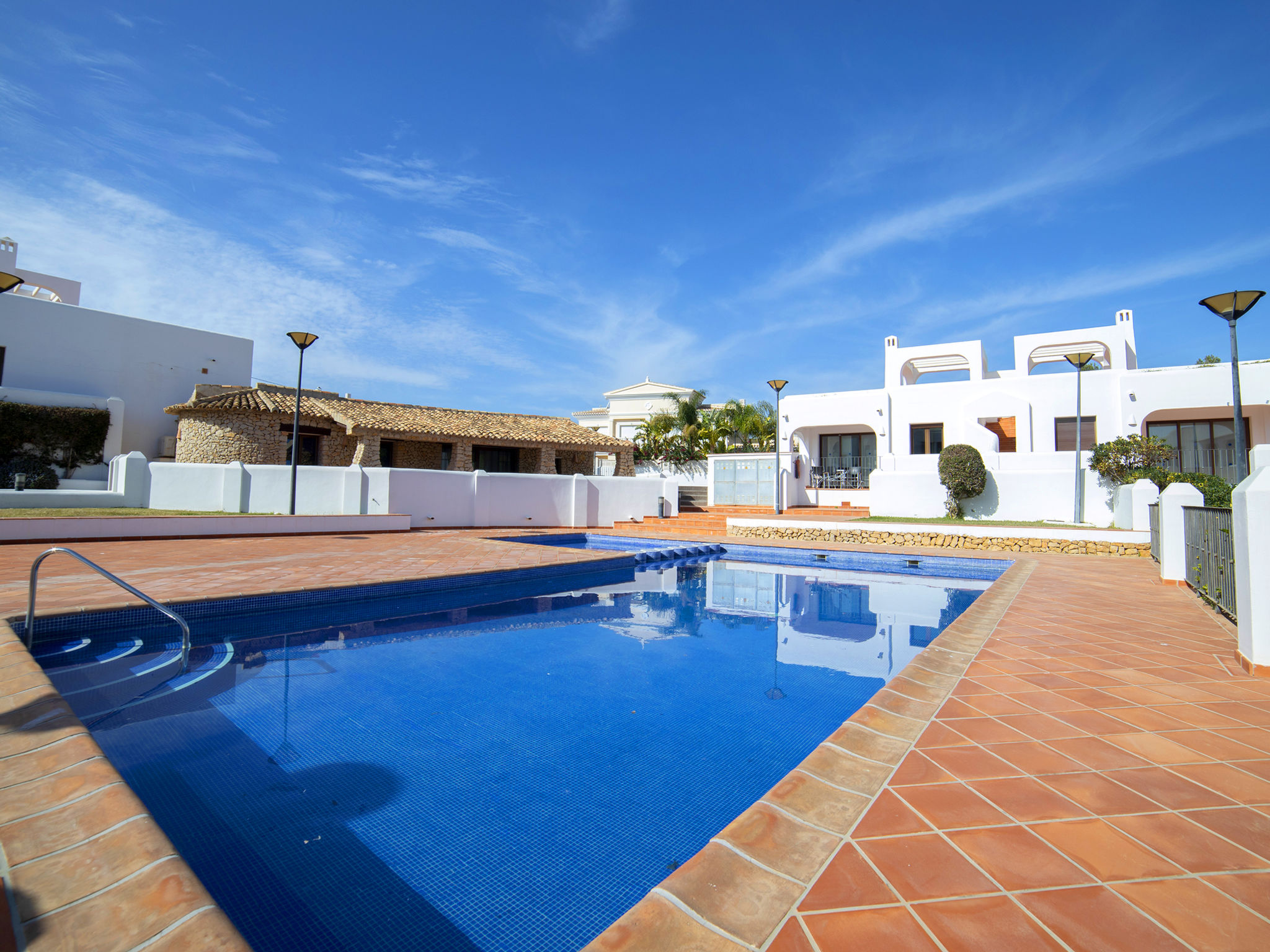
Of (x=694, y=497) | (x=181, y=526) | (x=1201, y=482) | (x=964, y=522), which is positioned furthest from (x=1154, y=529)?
(x=181, y=526)

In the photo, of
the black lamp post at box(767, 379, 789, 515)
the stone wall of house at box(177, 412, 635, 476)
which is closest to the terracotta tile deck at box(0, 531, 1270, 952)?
the black lamp post at box(767, 379, 789, 515)

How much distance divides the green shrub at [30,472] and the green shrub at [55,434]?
178 mm

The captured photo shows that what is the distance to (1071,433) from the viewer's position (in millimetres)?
18000

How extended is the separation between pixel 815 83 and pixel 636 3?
4.36m

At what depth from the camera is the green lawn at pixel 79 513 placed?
1185cm

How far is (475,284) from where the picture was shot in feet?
67.9

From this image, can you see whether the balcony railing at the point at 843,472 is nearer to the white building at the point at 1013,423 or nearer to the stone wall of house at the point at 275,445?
the white building at the point at 1013,423

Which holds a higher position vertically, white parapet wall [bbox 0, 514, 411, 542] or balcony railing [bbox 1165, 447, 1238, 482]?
balcony railing [bbox 1165, 447, 1238, 482]

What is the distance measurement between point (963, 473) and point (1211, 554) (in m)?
10.2

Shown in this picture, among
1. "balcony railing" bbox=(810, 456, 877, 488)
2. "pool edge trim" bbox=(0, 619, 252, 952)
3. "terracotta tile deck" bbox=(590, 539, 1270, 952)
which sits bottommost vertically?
"terracotta tile deck" bbox=(590, 539, 1270, 952)

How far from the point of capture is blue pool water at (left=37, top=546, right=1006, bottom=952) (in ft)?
8.27

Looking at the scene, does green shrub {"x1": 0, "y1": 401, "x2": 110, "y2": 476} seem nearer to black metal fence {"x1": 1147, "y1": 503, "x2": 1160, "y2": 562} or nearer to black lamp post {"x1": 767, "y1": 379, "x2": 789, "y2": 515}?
black lamp post {"x1": 767, "y1": 379, "x2": 789, "y2": 515}

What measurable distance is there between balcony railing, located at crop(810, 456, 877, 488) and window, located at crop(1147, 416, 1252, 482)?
815 cm

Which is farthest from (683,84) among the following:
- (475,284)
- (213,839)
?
(213,839)
